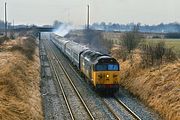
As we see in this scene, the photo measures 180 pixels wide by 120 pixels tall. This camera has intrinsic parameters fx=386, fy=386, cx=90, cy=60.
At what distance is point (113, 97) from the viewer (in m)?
30.9

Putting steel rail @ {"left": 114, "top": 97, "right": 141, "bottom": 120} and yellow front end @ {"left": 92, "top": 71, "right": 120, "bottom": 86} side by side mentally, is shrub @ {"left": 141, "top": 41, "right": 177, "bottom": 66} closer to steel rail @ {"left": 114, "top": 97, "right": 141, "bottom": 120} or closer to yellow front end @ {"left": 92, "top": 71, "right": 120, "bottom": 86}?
yellow front end @ {"left": 92, "top": 71, "right": 120, "bottom": 86}

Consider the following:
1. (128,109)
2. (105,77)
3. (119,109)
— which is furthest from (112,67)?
(128,109)

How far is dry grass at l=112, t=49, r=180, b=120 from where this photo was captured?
81.4ft

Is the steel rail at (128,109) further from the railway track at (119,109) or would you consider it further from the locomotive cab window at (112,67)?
the locomotive cab window at (112,67)

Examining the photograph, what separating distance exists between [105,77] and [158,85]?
420cm

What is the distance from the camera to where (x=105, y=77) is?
30.8 m

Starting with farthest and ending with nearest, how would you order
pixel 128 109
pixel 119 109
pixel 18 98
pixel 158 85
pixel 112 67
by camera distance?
1. pixel 112 67
2. pixel 158 85
3. pixel 18 98
4. pixel 119 109
5. pixel 128 109

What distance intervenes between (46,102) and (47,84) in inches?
347

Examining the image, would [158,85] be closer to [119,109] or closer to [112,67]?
[112,67]

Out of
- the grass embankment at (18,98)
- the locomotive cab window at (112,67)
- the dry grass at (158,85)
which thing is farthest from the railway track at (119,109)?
the grass embankment at (18,98)

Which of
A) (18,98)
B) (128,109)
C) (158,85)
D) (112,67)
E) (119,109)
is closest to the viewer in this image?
(128,109)

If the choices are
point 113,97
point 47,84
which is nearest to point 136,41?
point 47,84

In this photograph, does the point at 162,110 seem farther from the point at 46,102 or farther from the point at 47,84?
the point at 47,84

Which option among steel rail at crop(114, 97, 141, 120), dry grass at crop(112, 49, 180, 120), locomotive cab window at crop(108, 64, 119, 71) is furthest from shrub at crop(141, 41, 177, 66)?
steel rail at crop(114, 97, 141, 120)
